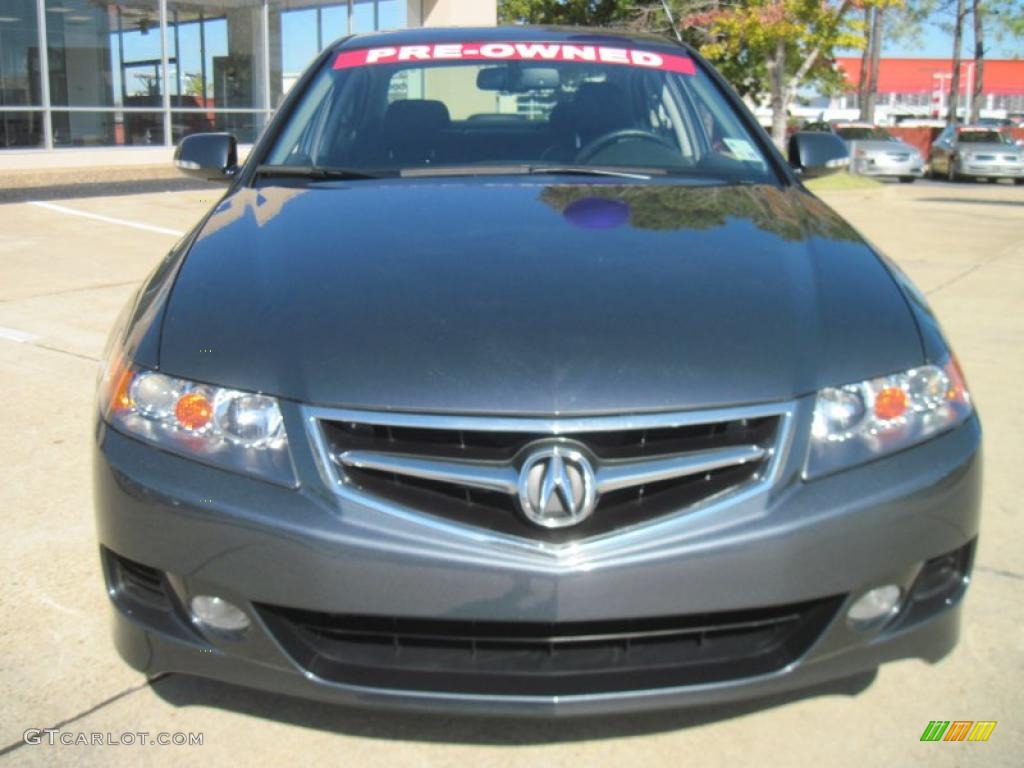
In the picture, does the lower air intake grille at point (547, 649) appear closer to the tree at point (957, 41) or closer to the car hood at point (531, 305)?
the car hood at point (531, 305)

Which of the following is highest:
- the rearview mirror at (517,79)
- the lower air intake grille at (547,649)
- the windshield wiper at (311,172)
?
the rearview mirror at (517,79)

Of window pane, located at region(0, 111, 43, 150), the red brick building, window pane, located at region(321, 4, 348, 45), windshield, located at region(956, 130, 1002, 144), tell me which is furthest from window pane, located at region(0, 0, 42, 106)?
the red brick building

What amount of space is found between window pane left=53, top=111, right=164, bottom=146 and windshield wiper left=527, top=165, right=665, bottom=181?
13.6 meters

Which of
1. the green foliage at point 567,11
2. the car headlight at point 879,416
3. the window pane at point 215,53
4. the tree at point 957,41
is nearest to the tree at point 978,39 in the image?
the tree at point 957,41

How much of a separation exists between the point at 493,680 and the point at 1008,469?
2.87m

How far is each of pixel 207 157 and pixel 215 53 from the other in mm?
14788

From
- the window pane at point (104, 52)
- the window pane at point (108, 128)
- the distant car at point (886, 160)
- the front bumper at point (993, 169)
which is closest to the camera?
the window pane at point (104, 52)

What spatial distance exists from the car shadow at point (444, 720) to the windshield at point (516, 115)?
1582mm

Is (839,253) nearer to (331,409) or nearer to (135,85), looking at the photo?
Result: (331,409)

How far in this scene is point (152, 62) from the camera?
16484mm

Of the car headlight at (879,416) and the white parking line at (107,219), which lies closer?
the car headlight at (879,416)

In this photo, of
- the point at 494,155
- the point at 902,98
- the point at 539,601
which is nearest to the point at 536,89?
the point at 494,155

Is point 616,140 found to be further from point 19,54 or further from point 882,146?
point 882,146

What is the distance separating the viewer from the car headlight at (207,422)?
2.09 m
